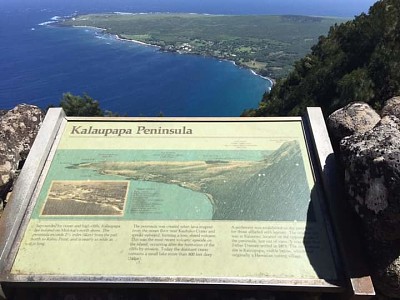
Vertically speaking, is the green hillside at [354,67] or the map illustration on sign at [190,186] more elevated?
the map illustration on sign at [190,186]

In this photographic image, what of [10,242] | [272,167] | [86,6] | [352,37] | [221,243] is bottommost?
[86,6]

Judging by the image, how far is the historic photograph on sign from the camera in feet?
11.2

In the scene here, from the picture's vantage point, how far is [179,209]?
11.2 feet

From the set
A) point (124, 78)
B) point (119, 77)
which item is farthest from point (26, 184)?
point (119, 77)

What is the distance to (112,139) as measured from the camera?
4.14 m

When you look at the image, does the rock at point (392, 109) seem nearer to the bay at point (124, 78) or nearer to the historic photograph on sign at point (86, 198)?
the historic photograph on sign at point (86, 198)

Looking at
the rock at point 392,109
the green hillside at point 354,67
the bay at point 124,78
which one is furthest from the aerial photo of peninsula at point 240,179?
the bay at point 124,78

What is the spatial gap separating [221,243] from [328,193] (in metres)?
1.12

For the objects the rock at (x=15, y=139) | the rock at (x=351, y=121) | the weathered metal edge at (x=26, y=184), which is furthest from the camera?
the rock at (x=15, y=139)

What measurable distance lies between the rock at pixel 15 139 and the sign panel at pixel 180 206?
0.90m

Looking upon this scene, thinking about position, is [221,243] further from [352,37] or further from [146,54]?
[146,54]

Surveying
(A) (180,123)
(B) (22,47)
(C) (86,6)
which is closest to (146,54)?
(B) (22,47)

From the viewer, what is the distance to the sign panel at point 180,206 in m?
3.06

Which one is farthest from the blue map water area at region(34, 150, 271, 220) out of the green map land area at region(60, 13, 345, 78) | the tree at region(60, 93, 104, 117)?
the green map land area at region(60, 13, 345, 78)
